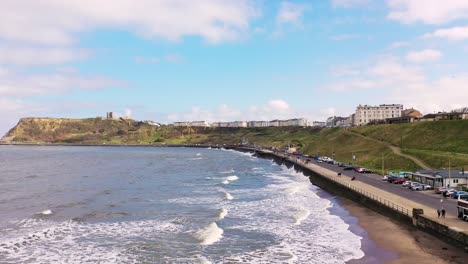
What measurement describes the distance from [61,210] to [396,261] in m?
37.5

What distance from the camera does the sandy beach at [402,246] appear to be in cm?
2796

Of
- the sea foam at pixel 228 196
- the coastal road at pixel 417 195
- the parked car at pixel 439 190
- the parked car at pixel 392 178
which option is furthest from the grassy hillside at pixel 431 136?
the sea foam at pixel 228 196

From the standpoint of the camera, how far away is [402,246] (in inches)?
1232

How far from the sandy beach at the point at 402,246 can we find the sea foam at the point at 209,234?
1170 cm

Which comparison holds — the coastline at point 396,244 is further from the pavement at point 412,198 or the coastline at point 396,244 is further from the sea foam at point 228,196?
the sea foam at point 228,196

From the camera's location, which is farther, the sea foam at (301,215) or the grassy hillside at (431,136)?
the grassy hillside at (431,136)

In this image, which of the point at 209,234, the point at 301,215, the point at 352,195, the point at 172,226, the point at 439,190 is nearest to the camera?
the point at 209,234

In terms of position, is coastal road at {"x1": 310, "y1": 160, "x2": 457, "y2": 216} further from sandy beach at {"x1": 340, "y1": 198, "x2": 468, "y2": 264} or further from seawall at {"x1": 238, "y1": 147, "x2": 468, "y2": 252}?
sandy beach at {"x1": 340, "y1": 198, "x2": 468, "y2": 264}

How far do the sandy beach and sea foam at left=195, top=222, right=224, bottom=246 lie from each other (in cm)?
1170

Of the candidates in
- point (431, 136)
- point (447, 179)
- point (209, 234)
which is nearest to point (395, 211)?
point (209, 234)

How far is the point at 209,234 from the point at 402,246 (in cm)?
1553

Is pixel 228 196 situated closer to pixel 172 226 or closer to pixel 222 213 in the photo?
pixel 222 213

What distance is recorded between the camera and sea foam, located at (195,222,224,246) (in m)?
34.7

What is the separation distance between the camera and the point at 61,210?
163 feet
